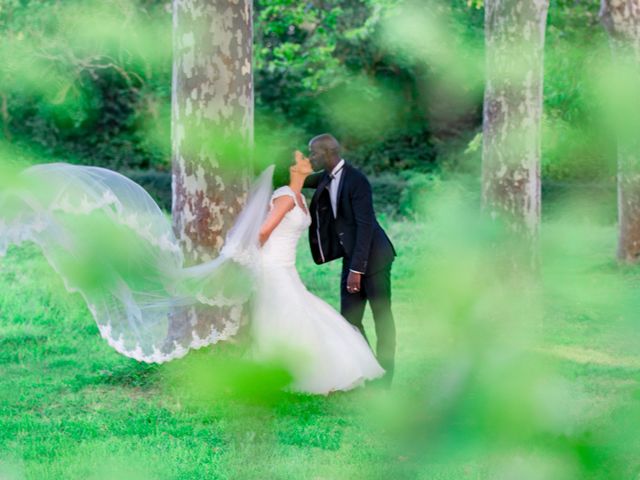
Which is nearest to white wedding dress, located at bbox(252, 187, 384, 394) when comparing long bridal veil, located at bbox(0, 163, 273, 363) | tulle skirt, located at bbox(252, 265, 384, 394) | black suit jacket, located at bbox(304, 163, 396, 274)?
tulle skirt, located at bbox(252, 265, 384, 394)

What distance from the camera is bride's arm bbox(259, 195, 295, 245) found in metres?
6.49

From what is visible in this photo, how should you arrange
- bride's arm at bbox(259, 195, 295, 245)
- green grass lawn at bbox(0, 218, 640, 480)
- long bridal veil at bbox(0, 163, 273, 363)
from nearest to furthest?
green grass lawn at bbox(0, 218, 640, 480) < long bridal veil at bbox(0, 163, 273, 363) < bride's arm at bbox(259, 195, 295, 245)

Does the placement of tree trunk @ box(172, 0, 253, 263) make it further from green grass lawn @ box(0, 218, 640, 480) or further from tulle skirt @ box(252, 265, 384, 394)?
green grass lawn @ box(0, 218, 640, 480)

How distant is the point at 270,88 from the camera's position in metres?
27.3

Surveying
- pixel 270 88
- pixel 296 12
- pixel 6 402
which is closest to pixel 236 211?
pixel 6 402

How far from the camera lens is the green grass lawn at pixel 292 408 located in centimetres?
81

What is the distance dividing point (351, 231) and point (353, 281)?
1.06 ft

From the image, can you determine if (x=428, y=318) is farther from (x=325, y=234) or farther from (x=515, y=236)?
(x=325, y=234)

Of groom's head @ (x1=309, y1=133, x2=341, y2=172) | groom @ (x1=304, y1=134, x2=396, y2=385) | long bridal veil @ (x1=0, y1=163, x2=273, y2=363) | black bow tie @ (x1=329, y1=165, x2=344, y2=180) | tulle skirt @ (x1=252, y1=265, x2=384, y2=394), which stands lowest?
tulle skirt @ (x1=252, y1=265, x2=384, y2=394)

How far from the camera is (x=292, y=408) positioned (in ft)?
4.92

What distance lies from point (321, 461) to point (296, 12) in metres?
14.7

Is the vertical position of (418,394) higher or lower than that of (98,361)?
higher

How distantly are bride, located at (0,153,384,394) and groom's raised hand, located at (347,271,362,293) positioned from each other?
1.14 feet

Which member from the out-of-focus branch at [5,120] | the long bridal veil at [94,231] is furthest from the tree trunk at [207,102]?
the long bridal veil at [94,231]
